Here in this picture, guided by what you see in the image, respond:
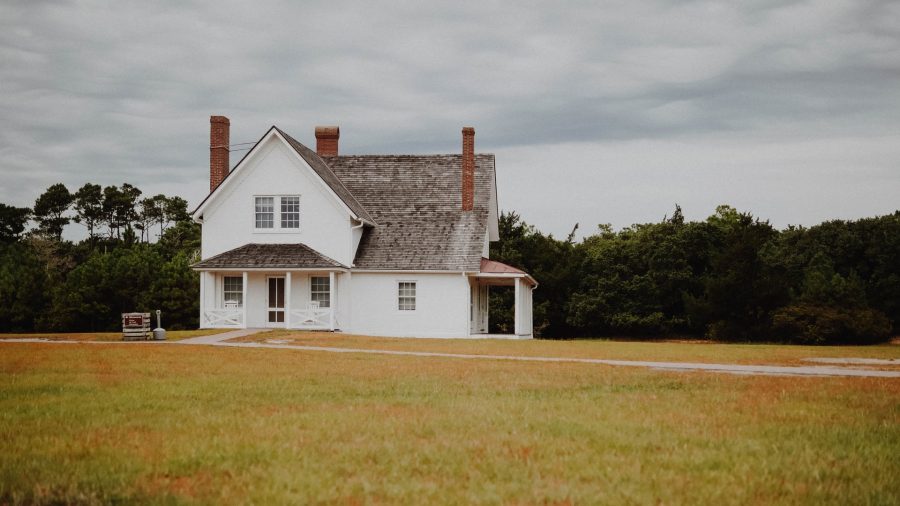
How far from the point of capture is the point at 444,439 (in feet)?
27.5

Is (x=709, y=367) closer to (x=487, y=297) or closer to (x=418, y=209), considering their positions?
(x=418, y=209)

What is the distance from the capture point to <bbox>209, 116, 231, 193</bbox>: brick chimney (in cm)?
3694

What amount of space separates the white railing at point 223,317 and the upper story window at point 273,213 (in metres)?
3.90

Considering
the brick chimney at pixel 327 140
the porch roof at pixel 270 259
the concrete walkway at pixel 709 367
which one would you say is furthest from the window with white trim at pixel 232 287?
the concrete walkway at pixel 709 367

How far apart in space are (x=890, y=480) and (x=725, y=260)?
35493 millimetres

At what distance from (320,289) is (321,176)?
16.2 ft

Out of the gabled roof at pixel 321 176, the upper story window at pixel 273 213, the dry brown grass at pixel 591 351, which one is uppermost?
the gabled roof at pixel 321 176

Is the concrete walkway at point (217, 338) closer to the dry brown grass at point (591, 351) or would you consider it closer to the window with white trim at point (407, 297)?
the dry brown grass at point (591, 351)

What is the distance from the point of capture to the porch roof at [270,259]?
33594mm

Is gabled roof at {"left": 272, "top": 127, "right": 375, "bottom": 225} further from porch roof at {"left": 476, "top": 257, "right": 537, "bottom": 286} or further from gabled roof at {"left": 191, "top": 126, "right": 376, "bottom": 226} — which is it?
porch roof at {"left": 476, "top": 257, "right": 537, "bottom": 286}

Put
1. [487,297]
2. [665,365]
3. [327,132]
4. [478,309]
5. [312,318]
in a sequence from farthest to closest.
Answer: [327,132]
[487,297]
[478,309]
[312,318]
[665,365]

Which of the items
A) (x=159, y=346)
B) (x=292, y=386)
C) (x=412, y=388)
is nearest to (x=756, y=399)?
(x=412, y=388)

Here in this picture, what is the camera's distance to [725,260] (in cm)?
4084

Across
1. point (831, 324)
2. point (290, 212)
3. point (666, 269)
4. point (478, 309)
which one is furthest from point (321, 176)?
point (666, 269)
